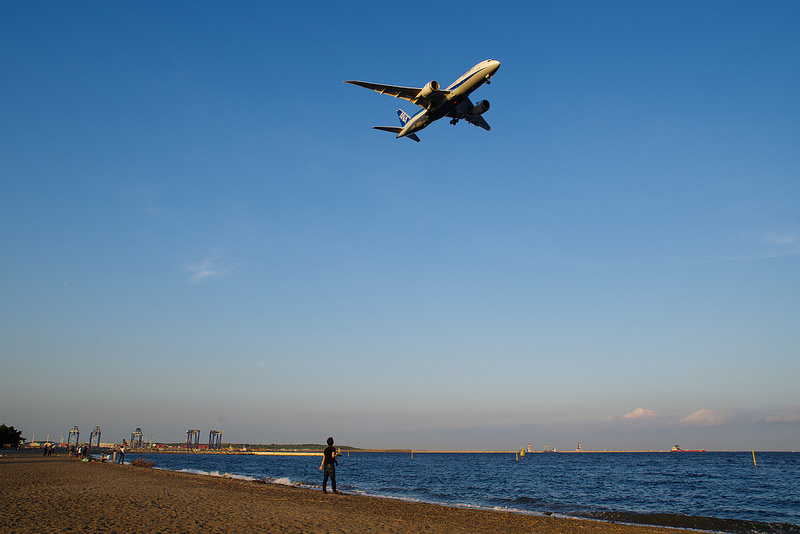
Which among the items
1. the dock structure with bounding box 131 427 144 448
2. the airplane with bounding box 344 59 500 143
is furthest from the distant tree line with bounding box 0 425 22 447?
the airplane with bounding box 344 59 500 143

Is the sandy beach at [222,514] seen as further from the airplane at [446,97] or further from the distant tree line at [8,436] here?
the distant tree line at [8,436]

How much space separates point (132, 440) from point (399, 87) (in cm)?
18791

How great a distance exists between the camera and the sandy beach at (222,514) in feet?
39.9

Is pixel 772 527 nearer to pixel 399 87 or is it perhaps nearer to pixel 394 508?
pixel 394 508

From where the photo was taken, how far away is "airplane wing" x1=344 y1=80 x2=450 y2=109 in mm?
34938

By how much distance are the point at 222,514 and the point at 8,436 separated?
114557 millimetres

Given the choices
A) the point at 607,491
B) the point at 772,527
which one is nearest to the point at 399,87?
the point at 772,527

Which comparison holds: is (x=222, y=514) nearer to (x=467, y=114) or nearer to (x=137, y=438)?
(x=467, y=114)

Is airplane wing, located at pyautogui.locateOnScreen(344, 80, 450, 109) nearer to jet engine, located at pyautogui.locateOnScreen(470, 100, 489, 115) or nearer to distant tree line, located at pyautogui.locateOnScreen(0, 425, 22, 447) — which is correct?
jet engine, located at pyautogui.locateOnScreen(470, 100, 489, 115)

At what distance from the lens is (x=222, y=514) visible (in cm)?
1442

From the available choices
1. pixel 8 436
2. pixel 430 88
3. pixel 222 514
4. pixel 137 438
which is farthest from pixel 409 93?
pixel 137 438

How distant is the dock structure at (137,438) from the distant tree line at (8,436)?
2749 inches

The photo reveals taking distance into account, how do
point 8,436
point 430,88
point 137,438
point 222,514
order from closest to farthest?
point 222,514 < point 430,88 < point 8,436 < point 137,438

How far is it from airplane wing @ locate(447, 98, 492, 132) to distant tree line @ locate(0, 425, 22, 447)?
363ft
